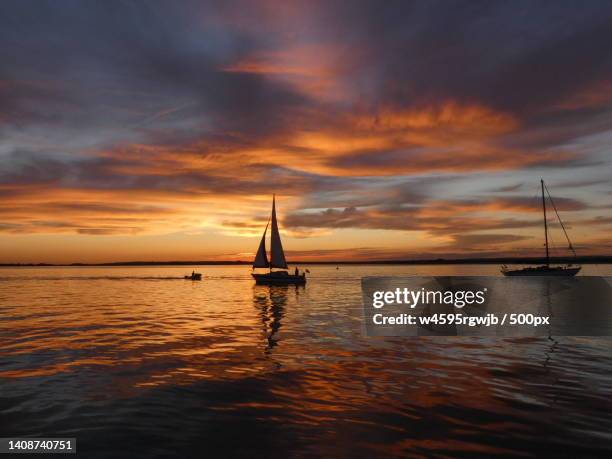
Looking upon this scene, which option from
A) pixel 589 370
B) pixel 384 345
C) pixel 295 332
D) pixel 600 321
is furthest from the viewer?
pixel 600 321

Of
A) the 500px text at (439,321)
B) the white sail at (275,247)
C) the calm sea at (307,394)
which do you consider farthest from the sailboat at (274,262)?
the calm sea at (307,394)

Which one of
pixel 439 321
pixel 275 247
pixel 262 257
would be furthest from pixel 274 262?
pixel 439 321

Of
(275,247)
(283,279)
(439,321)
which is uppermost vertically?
(275,247)

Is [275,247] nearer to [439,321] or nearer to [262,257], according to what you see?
[262,257]

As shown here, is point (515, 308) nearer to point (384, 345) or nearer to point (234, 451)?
point (384, 345)

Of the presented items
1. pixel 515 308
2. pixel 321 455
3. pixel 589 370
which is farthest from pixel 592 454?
pixel 515 308

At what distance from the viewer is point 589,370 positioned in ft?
59.4

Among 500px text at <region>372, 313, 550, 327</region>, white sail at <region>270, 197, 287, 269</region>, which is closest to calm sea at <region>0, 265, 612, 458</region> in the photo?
500px text at <region>372, 313, 550, 327</region>

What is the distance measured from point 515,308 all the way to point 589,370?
3498cm

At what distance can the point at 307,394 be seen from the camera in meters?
14.7

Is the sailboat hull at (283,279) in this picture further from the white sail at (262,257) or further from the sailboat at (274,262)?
the white sail at (262,257)

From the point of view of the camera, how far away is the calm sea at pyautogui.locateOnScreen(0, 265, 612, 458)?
10.7 metres

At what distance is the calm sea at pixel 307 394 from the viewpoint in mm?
10711

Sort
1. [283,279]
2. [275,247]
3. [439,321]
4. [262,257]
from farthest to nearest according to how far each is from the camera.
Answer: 1. [262,257]
2. [283,279]
3. [275,247]
4. [439,321]
